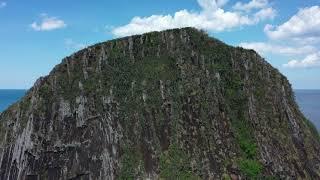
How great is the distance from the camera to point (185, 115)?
5034 centimetres

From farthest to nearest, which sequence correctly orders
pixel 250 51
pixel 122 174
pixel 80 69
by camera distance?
pixel 250 51
pixel 80 69
pixel 122 174

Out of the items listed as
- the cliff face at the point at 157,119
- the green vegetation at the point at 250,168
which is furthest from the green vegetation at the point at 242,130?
the cliff face at the point at 157,119

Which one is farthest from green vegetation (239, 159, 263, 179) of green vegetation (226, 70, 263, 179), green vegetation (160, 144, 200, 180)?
green vegetation (160, 144, 200, 180)

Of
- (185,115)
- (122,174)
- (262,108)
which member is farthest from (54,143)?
(262,108)

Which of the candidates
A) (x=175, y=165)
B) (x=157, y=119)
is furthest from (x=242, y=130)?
(x=157, y=119)

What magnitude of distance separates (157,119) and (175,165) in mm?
5003

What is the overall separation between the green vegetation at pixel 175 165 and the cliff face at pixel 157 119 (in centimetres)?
9

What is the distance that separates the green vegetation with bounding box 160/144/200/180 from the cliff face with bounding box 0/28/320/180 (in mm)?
93

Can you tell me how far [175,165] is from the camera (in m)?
47.7

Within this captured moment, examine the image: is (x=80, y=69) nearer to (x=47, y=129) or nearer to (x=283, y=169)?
(x=47, y=129)

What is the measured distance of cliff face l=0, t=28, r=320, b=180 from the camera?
48.0 m

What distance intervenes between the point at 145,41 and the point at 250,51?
450 inches

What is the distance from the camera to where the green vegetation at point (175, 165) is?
155 ft

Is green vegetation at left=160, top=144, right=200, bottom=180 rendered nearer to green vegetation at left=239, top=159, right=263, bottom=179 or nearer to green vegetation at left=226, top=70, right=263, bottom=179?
green vegetation at left=239, top=159, right=263, bottom=179
